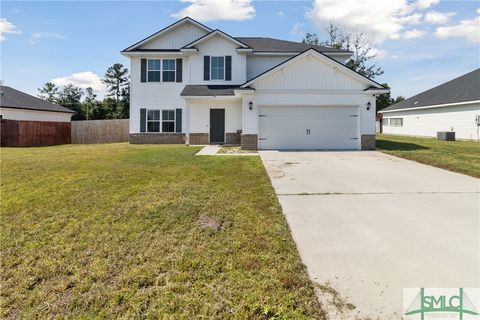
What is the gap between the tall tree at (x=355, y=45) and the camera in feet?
129

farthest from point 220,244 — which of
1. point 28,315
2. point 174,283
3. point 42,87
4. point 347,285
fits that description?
point 42,87

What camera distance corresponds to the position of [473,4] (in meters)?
11.5

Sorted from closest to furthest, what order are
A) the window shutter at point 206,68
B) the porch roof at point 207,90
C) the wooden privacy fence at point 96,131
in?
the porch roof at point 207,90, the window shutter at point 206,68, the wooden privacy fence at point 96,131

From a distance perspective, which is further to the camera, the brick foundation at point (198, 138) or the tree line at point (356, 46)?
the tree line at point (356, 46)

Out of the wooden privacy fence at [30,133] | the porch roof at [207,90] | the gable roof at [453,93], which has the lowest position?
the wooden privacy fence at [30,133]

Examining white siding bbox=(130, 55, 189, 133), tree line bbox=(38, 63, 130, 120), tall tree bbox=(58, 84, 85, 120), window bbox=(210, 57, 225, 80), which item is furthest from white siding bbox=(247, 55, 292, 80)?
tall tree bbox=(58, 84, 85, 120)

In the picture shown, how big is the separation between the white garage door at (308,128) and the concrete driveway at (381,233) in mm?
6739

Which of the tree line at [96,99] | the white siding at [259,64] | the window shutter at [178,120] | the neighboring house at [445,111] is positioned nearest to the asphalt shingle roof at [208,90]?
the window shutter at [178,120]

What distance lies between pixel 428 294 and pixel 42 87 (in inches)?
2602

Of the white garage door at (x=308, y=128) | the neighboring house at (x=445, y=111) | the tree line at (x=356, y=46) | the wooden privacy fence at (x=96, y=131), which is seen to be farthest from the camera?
the tree line at (x=356, y=46)

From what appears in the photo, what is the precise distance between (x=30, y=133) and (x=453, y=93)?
32.7 meters

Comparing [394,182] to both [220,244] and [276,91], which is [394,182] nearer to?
[220,244]

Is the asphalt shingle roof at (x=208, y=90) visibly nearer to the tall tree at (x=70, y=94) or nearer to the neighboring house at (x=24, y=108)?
the neighboring house at (x=24, y=108)

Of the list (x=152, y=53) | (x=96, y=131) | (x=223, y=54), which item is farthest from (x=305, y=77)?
(x=96, y=131)
